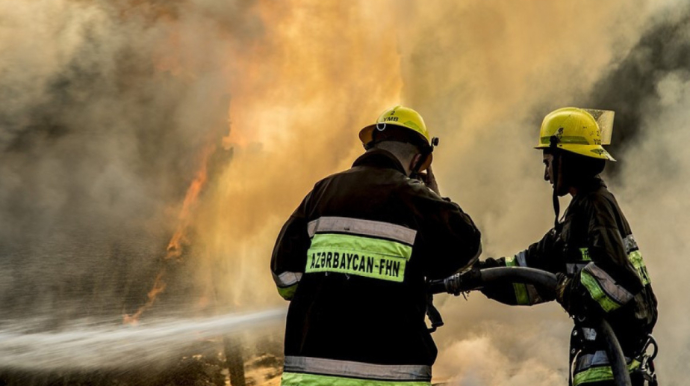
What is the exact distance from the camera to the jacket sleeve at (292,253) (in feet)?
10.2

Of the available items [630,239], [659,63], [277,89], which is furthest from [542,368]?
[630,239]

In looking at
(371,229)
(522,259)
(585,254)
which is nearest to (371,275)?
(371,229)

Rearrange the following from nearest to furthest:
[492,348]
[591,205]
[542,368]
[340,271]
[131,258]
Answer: [340,271], [591,205], [542,368], [492,348], [131,258]

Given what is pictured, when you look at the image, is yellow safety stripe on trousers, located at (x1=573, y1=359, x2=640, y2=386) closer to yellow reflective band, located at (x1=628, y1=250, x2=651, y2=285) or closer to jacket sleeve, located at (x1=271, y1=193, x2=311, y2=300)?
yellow reflective band, located at (x1=628, y1=250, x2=651, y2=285)

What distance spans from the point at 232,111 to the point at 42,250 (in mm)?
4858

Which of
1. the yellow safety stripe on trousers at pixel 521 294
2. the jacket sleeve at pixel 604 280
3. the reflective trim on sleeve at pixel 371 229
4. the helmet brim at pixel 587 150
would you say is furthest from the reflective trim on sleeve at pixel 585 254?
the reflective trim on sleeve at pixel 371 229

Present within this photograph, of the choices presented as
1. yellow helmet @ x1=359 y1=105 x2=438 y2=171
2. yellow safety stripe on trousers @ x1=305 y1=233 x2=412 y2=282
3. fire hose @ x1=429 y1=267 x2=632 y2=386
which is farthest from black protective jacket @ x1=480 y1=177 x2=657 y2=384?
yellow safety stripe on trousers @ x1=305 y1=233 x2=412 y2=282

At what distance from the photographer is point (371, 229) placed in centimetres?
287

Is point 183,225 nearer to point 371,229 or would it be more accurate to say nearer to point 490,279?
point 490,279

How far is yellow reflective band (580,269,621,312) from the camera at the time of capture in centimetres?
332

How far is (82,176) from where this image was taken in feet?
43.4

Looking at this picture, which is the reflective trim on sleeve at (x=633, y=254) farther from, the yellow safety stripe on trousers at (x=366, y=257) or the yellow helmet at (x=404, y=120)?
the yellow safety stripe on trousers at (x=366, y=257)

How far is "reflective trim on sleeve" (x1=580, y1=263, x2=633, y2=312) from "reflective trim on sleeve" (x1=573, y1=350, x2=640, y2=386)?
44 centimetres

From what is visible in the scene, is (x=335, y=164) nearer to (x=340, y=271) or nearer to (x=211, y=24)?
(x=211, y=24)
